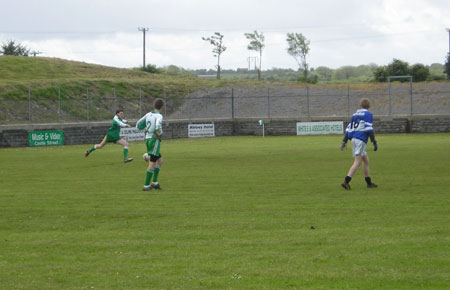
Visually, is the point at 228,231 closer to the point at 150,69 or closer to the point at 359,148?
the point at 359,148

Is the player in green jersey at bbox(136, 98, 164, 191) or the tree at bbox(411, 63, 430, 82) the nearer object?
the player in green jersey at bbox(136, 98, 164, 191)

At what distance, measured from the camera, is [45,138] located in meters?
38.1

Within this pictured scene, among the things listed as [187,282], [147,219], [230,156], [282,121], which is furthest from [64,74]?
[187,282]

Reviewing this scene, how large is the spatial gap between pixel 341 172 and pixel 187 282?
12.5 metres

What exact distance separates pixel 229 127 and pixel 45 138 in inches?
604

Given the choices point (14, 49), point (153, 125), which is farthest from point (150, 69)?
point (153, 125)

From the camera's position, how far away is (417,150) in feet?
90.5

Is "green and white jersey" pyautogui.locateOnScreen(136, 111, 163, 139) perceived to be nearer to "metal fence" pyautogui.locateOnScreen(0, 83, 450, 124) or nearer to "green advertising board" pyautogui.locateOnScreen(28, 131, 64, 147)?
"green advertising board" pyautogui.locateOnScreen(28, 131, 64, 147)

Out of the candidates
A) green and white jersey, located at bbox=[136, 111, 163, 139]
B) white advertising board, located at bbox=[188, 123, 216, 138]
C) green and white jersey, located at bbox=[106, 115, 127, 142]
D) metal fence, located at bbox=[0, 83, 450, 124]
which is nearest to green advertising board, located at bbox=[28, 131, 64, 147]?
white advertising board, located at bbox=[188, 123, 216, 138]

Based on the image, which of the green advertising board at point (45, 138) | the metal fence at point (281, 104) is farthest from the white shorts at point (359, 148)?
the metal fence at point (281, 104)

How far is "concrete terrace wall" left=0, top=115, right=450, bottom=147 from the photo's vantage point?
1503 inches

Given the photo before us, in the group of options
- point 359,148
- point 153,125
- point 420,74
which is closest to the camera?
point 359,148

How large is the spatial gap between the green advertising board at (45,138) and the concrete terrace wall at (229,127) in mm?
783

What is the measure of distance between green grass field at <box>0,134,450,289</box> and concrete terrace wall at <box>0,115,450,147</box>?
19.7 meters
